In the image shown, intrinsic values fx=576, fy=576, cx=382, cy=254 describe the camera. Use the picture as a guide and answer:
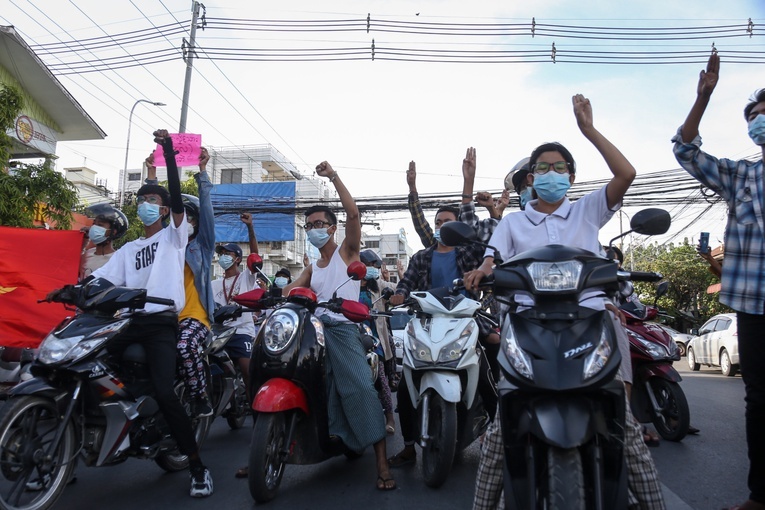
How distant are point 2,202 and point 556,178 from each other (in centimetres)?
692

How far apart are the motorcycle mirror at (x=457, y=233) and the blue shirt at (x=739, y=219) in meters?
1.53

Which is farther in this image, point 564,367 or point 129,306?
point 129,306

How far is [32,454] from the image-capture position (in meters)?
2.99

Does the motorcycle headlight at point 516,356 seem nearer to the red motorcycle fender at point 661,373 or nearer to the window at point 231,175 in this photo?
the red motorcycle fender at point 661,373

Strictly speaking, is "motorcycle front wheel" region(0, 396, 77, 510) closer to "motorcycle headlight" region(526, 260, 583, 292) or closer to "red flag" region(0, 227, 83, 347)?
"motorcycle headlight" region(526, 260, 583, 292)

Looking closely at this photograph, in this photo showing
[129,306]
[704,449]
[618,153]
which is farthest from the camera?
[704,449]

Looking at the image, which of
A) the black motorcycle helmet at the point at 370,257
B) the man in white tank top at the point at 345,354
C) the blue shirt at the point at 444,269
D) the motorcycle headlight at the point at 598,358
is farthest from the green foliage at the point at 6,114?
the motorcycle headlight at the point at 598,358

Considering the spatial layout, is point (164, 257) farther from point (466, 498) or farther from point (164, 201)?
point (466, 498)

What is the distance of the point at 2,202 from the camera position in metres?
7.04

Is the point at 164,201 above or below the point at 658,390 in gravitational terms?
above

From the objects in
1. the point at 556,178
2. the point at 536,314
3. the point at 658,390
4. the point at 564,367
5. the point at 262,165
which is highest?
the point at 262,165

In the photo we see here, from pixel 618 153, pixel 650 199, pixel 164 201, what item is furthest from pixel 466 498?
pixel 650 199

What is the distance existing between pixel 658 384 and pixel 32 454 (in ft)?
16.1

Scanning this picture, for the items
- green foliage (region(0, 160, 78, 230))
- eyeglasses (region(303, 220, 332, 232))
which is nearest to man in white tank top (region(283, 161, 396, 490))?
eyeglasses (region(303, 220, 332, 232))
